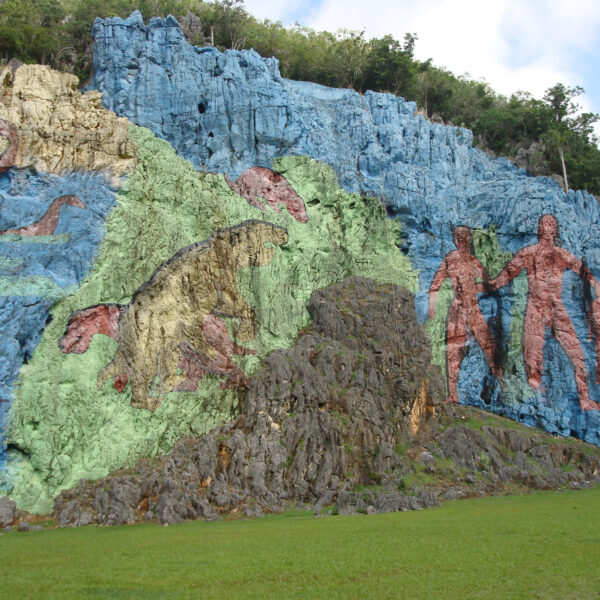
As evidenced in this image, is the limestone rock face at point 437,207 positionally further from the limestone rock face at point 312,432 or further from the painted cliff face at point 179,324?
the painted cliff face at point 179,324

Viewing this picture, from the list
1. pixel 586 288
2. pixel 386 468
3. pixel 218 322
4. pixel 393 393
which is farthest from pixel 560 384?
pixel 218 322

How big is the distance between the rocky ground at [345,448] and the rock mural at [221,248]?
2.17 ft

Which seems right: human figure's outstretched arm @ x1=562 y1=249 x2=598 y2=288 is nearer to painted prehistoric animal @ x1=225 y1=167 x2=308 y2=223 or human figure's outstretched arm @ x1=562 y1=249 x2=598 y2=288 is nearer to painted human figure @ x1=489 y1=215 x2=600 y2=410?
painted human figure @ x1=489 y1=215 x2=600 y2=410

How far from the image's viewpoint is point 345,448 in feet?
79.7

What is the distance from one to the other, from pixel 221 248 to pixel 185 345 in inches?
191

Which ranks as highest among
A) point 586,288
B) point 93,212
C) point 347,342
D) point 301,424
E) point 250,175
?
point 250,175

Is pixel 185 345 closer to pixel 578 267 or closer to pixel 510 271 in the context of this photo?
pixel 510 271

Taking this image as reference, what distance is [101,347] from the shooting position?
947 inches

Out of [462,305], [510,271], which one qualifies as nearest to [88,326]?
[462,305]

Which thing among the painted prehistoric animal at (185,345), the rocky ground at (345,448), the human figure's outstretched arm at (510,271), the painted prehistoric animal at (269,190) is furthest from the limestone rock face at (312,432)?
the human figure's outstretched arm at (510,271)

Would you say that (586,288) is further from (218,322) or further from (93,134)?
(93,134)

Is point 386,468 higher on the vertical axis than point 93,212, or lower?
lower

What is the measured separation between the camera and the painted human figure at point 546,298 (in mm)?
31547

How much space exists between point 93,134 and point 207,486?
15.6 metres
